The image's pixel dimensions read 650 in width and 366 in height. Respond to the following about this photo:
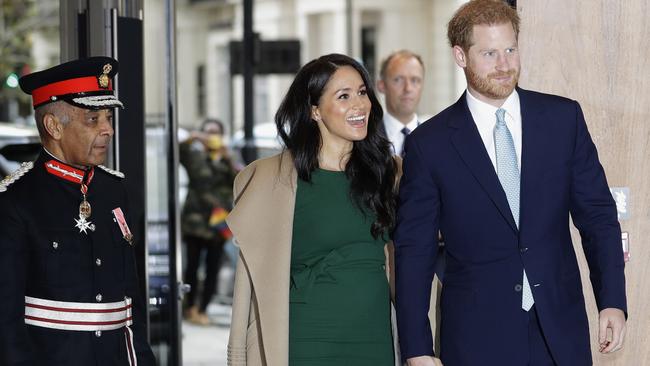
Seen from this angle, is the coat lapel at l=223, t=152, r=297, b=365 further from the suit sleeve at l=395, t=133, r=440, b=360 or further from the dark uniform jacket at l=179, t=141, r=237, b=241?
the dark uniform jacket at l=179, t=141, r=237, b=241


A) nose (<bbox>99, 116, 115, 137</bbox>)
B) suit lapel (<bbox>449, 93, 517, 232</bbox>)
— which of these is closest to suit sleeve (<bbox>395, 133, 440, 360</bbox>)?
suit lapel (<bbox>449, 93, 517, 232</bbox>)

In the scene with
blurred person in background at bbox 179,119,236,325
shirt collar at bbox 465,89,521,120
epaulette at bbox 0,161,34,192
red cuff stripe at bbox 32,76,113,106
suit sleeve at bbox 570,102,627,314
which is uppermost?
red cuff stripe at bbox 32,76,113,106

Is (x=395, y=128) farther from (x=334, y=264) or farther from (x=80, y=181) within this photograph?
(x=80, y=181)

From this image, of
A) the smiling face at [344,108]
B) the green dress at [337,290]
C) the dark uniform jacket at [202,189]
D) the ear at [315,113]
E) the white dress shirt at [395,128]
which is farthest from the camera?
the dark uniform jacket at [202,189]

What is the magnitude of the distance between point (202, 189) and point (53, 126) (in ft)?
28.1

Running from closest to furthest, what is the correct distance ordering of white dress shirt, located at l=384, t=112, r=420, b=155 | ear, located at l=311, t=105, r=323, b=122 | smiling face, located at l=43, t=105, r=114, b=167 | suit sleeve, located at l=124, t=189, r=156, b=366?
smiling face, located at l=43, t=105, r=114, b=167
suit sleeve, located at l=124, t=189, r=156, b=366
ear, located at l=311, t=105, r=323, b=122
white dress shirt, located at l=384, t=112, r=420, b=155

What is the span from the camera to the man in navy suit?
3805mm

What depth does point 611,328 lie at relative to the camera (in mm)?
3797

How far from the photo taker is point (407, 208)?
397cm

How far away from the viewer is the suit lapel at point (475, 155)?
3.81 m

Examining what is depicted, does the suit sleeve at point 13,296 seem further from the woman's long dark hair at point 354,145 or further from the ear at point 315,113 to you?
the ear at point 315,113

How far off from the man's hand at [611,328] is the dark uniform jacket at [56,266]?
57.1 inches

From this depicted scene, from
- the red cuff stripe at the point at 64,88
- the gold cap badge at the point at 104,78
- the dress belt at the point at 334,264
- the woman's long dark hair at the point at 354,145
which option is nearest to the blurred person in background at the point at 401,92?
the woman's long dark hair at the point at 354,145

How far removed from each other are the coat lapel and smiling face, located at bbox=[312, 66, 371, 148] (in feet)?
0.63
